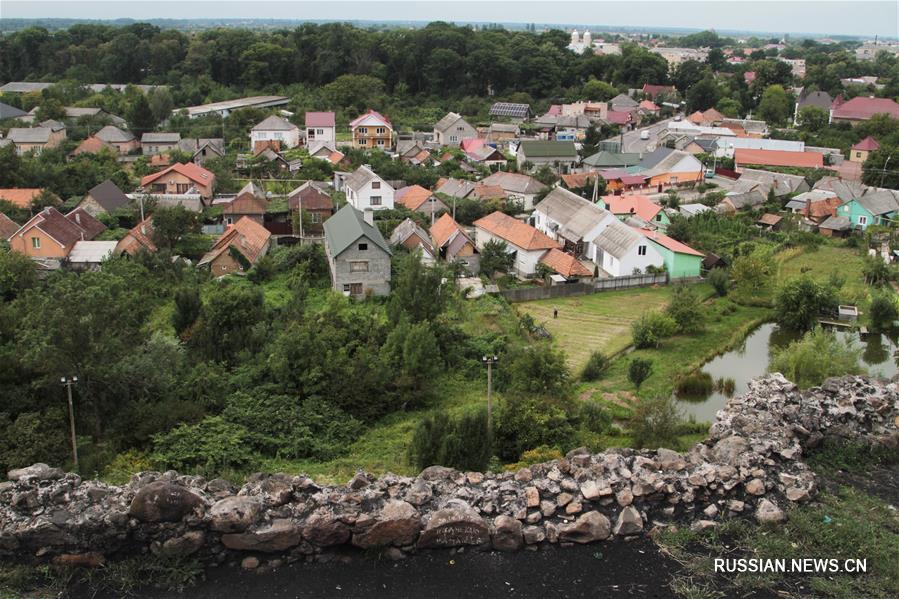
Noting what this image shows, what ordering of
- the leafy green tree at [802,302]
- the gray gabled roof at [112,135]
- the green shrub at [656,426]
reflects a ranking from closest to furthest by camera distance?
the green shrub at [656,426] → the leafy green tree at [802,302] → the gray gabled roof at [112,135]

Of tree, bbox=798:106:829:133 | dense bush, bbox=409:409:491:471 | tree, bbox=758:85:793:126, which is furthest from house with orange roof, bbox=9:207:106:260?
tree, bbox=758:85:793:126

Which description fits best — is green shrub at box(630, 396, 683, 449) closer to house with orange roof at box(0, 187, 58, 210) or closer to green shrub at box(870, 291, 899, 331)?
green shrub at box(870, 291, 899, 331)

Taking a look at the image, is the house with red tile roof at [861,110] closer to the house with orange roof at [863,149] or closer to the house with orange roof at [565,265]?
the house with orange roof at [863,149]

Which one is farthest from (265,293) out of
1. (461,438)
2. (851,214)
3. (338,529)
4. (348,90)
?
(348,90)

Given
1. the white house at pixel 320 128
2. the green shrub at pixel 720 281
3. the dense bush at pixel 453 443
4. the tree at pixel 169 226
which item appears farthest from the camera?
the white house at pixel 320 128

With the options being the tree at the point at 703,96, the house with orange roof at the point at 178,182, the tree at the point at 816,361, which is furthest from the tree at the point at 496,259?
the tree at the point at 703,96
